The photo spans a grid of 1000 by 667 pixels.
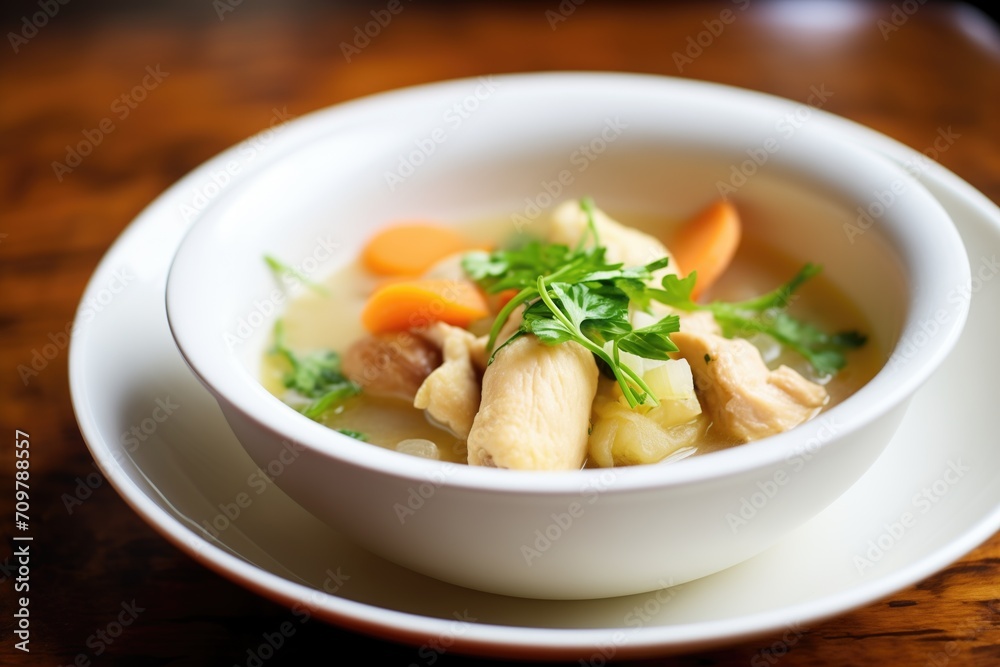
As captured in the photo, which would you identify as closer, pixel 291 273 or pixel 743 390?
pixel 743 390

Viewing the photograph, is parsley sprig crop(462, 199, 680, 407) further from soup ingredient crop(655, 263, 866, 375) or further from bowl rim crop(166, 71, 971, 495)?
bowl rim crop(166, 71, 971, 495)

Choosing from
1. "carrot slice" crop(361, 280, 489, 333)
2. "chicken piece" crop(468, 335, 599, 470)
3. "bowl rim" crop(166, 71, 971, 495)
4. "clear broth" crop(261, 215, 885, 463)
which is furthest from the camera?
"carrot slice" crop(361, 280, 489, 333)

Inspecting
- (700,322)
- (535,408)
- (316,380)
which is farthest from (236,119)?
(535,408)

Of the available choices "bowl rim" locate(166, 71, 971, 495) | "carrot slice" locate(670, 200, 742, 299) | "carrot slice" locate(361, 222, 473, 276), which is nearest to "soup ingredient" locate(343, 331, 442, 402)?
"carrot slice" locate(361, 222, 473, 276)

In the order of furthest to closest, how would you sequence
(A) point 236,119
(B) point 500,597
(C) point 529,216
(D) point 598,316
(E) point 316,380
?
1. (A) point 236,119
2. (C) point 529,216
3. (E) point 316,380
4. (D) point 598,316
5. (B) point 500,597

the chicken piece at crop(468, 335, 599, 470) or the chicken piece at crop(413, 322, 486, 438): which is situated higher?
the chicken piece at crop(468, 335, 599, 470)

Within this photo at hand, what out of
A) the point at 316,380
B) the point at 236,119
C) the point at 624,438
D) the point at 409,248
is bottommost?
the point at 236,119

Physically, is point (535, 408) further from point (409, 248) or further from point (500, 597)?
point (409, 248)
